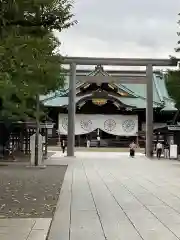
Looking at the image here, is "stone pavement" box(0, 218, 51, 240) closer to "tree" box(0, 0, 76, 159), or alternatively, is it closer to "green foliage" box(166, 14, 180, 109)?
"tree" box(0, 0, 76, 159)

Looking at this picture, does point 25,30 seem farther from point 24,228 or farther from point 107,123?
point 107,123

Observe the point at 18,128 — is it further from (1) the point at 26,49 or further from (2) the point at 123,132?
(1) the point at 26,49

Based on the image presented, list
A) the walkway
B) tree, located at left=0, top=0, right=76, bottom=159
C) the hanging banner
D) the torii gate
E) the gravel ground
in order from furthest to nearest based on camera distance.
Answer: the hanging banner, the torii gate, the gravel ground, tree, located at left=0, top=0, right=76, bottom=159, the walkway

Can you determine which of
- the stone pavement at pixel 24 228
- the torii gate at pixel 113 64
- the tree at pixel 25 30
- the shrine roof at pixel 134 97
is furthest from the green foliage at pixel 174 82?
the stone pavement at pixel 24 228

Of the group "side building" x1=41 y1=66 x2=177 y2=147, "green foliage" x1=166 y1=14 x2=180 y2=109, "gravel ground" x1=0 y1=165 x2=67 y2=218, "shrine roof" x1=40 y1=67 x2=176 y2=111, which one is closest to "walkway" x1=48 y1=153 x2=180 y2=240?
"gravel ground" x1=0 y1=165 x2=67 y2=218

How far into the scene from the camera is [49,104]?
5162 centimetres

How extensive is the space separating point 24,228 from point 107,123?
1812 inches

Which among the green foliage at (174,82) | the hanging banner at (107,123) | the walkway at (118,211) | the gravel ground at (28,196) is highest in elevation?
the green foliage at (174,82)

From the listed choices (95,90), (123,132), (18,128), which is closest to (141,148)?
(123,132)

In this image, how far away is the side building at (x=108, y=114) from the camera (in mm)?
51844

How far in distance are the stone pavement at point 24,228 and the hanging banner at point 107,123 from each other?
146ft

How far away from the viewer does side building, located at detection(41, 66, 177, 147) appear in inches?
2041

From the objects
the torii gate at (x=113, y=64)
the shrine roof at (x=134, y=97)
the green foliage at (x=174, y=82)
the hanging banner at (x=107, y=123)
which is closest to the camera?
the green foliage at (x=174, y=82)

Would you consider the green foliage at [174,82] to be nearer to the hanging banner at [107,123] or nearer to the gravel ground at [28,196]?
the gravel ground at [28,196]
